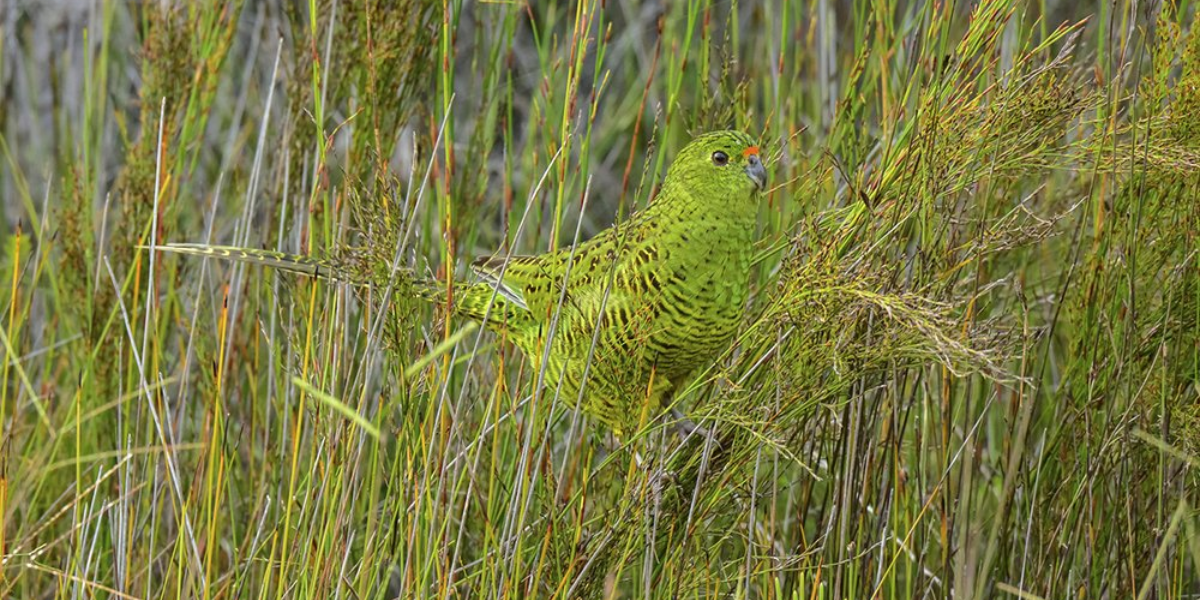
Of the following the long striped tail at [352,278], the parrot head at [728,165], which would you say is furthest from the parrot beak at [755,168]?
the long striped tail at [352,278]

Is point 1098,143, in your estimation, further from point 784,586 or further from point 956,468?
point 784,586

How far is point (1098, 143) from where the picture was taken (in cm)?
193

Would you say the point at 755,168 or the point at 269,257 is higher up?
the point at 755,168

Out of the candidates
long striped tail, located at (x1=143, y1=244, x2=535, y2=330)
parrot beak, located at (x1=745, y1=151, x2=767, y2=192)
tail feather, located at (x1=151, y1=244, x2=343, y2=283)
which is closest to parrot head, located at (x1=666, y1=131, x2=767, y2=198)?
parrot beak, located at (x1=745, y1=151, x2=767, y2=192)

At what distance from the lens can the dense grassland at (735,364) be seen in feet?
6.13

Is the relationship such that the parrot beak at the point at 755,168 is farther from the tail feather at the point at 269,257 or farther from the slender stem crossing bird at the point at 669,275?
the tail feather at the point at 269,257

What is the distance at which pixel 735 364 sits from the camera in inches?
77.9

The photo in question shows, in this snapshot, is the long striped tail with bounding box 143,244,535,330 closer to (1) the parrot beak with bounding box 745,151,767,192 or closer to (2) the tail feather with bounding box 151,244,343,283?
(2) the tail feather with bounding box 151,244,343,283

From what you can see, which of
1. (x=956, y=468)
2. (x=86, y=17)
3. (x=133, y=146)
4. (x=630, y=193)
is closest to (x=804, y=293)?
(x=956, y=468)

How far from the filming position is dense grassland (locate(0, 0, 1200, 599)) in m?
1.87

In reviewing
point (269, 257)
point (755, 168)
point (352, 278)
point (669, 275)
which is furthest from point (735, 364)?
point (269, 257)

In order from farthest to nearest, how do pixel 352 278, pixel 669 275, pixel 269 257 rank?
pixel 269 257 < pixel 669 275 < pixel 352 278

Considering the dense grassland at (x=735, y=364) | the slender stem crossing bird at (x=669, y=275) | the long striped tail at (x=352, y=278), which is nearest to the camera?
the dense grassland at (x=735, y=364)

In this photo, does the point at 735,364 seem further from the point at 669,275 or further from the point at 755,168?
the point at 755,168
